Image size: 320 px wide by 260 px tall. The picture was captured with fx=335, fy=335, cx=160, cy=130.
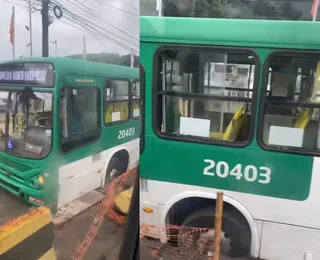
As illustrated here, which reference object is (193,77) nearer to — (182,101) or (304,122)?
(182,101)

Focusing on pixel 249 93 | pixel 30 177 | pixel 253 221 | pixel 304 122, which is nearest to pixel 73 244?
pixel 30 177

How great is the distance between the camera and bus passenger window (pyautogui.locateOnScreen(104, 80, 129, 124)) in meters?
1.19

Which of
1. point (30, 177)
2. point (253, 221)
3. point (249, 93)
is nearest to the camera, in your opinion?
point (30, 177)

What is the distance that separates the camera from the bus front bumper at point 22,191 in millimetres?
1143

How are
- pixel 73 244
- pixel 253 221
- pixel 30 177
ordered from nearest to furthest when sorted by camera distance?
pixel 30 177, pixel 73 244, pixel 253 221

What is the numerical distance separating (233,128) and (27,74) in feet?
2.96

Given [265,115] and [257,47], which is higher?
[257,47]

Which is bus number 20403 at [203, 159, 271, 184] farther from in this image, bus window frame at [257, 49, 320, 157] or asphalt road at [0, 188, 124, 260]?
asphalt road at [0, 188, 124, 260]

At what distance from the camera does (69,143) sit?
44.5 inches

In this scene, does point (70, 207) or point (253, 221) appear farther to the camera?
point (253, 221)

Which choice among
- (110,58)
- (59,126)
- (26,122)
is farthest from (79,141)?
(110,58)

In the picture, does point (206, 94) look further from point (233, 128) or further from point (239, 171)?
point (239, 171)

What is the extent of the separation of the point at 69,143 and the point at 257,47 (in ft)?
2.92

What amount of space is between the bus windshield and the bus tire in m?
0.68
